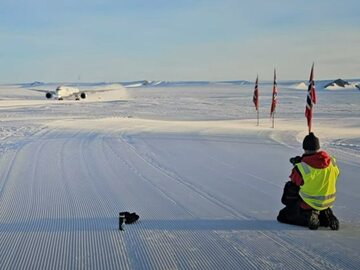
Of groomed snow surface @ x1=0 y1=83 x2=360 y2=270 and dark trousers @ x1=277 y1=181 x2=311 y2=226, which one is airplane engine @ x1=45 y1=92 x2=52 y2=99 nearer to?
groomed snow surface @ x1=0 y1=83 x2=360 y2=270

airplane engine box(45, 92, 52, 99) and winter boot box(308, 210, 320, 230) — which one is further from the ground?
winter boot box(308, 210, 320, 230)

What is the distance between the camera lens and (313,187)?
527 cm

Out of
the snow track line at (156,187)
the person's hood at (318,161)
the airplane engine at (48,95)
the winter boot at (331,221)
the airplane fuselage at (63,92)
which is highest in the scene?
the person's hood at (318,161)

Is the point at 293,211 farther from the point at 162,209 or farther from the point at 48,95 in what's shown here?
the point at 48,95

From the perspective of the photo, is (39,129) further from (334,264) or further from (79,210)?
(334,264)

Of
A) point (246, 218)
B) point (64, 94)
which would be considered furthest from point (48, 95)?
point (246, 218)

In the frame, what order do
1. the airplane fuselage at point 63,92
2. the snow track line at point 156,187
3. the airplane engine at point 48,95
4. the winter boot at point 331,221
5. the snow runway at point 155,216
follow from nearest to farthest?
1. the snow runway at point 155,216
2. the winter boot at point 331,221
3. the snow track line at point 156,187
4. the airplane fuselage at point 63,92
5. the airplane engine at point 48,95

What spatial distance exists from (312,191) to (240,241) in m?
1.09

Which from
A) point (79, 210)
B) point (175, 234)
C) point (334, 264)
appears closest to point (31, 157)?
point (79, 210)

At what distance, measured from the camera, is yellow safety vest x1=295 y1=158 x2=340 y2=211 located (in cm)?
522

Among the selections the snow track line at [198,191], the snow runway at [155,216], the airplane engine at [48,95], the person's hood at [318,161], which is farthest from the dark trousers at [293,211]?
the airplane engine at [48,95]

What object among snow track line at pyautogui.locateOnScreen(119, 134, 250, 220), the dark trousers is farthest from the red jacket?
snow track line at pyautogui.locateOnScreen(119, 134, 250, 220)

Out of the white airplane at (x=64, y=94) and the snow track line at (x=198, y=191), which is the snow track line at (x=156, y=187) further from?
the white airplane at (x=64, y=94)

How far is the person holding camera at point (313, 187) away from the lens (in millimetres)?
5230
